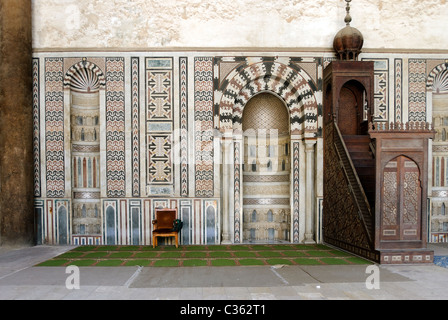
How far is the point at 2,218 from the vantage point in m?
6.27

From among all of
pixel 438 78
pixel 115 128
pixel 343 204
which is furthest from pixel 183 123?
pixel 438 78

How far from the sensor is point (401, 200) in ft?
16.3

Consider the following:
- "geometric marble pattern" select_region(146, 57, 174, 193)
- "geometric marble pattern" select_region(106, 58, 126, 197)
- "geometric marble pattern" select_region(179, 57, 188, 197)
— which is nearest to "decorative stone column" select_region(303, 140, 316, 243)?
"geometric marble pattern" select_region(179, 57, 188, 197)

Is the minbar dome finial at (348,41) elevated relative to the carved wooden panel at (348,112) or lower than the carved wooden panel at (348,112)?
elevated

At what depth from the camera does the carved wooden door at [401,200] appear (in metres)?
4.97

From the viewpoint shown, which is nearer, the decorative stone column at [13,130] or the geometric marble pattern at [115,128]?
the decorative stone column at [13,130]

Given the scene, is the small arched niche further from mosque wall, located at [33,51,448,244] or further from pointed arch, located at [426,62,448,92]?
pointed arch, located at [426,62,448,92]

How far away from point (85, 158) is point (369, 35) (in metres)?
6.65

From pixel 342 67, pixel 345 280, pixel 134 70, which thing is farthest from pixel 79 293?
pixel 342 67

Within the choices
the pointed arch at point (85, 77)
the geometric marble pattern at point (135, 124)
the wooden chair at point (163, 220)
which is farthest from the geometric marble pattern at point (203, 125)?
the pointed arch at point (85, 77)

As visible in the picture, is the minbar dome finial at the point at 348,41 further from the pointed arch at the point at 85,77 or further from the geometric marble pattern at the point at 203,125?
the pointed arch at the point at 85,77

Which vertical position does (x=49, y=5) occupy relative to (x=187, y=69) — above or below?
above

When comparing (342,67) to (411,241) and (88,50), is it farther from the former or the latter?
(88,50)

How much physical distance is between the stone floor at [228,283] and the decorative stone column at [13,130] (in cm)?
145
